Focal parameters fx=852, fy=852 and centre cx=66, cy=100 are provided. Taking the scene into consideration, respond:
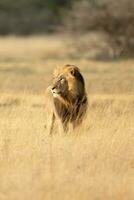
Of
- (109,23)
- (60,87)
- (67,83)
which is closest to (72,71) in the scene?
(67,83)

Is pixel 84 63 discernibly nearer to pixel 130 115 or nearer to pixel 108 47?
pixel 108 47

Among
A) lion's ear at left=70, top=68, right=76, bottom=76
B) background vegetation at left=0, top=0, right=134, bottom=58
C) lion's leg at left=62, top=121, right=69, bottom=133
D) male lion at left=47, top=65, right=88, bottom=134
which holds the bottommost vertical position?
background vegetation at left=0, top=0, right=134, bottom=58

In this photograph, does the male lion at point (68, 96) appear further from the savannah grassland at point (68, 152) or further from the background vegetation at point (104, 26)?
the background vegetation at point (104, 26)

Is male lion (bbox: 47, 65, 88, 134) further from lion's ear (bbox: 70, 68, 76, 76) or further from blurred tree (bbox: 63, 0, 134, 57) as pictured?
blurred tree (bbox: 63, 0, 134, 57)

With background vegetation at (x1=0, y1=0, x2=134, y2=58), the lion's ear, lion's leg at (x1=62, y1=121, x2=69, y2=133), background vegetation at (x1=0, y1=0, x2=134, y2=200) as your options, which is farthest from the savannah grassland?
background vegetation at (x1=0, y1=0, x2=134, y2=58)

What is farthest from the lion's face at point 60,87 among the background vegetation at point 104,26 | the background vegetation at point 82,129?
the background vegetation at point 104,26

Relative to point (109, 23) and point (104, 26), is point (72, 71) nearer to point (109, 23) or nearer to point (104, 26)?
point (104, 26)

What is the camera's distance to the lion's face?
11.4m

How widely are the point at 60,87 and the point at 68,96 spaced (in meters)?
0.21

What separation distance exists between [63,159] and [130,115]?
3419 millimetres

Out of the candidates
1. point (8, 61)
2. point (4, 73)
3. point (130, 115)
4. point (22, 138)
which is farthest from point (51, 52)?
point (22, 138)

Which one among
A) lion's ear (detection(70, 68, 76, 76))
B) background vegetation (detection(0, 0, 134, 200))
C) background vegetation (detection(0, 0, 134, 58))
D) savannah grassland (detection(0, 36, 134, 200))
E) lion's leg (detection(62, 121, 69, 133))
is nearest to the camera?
savannah grassland (detection(0, 36, 134, 200))

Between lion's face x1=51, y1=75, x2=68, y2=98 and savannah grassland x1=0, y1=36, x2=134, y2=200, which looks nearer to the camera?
savannah grassland x1=0, y1=36, x2=134, y2=200

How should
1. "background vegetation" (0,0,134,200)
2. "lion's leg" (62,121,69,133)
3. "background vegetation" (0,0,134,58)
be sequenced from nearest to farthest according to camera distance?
"background vegetation" (0,0,134,200) → "lion's leg" (62,121,69,133) → "background vegetation" (0,0,134,58)
